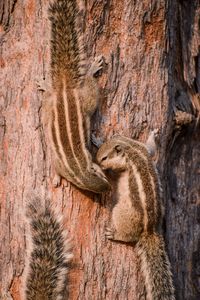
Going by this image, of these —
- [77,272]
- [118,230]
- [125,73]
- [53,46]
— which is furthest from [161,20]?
[77,272]

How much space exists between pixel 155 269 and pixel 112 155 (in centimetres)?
98

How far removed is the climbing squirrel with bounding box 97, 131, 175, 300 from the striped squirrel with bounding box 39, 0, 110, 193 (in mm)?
193

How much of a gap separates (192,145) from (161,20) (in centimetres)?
132

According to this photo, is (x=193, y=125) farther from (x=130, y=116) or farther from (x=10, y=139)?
(x=10, y=139)

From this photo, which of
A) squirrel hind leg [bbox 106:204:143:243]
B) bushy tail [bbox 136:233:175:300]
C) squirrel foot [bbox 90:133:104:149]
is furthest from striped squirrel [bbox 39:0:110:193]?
bushy tail [bbox 136:233:175:300]

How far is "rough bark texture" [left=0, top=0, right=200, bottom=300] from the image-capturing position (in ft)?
16.5

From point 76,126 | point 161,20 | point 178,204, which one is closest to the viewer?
point 76,126

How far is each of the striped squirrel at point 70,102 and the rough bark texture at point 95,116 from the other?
0.08m

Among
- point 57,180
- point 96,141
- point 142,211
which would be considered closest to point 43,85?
point 96,141

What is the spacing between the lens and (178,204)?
5785mm

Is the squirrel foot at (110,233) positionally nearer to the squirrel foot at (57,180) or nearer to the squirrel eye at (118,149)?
the squirrel foot at (57,180)

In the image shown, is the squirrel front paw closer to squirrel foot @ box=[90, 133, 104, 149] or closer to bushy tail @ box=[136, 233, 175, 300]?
squirrel foot @ box=[90, 133, 104, 149]

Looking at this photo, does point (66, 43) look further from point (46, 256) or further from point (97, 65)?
point (46, 256)

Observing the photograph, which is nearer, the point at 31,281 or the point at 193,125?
the point at 31,281
